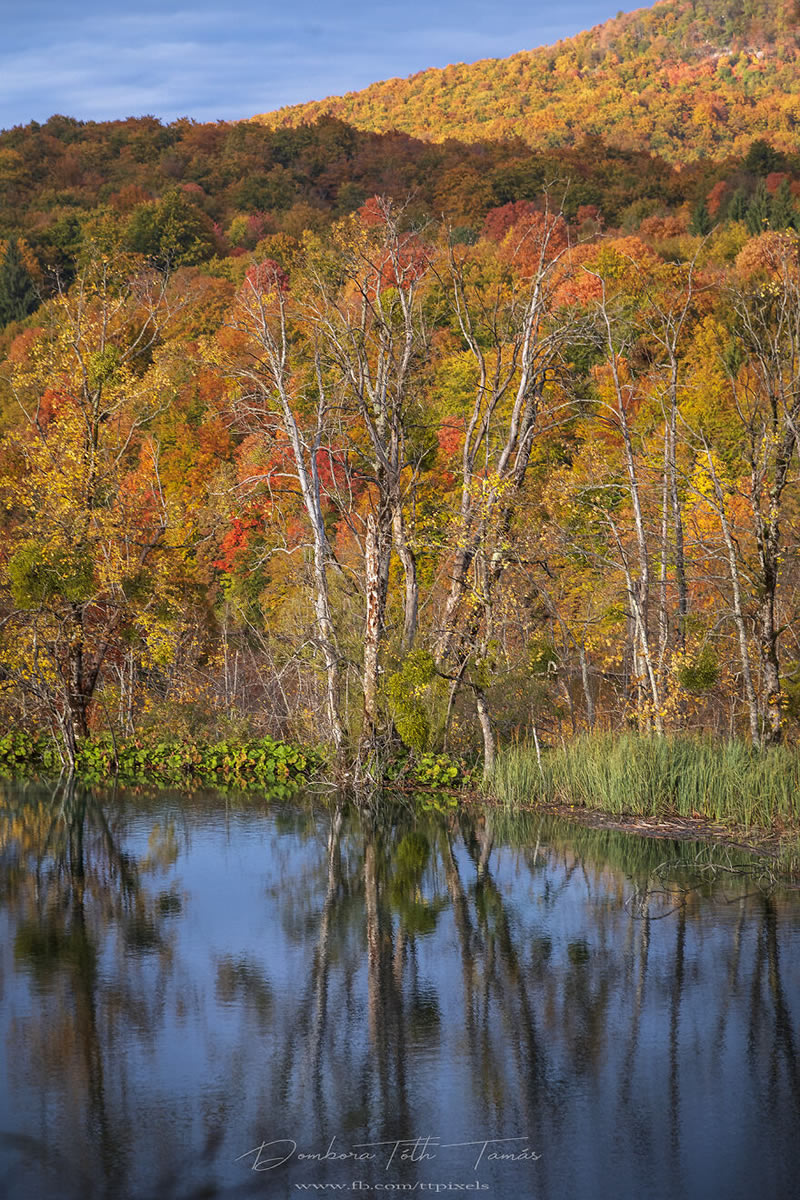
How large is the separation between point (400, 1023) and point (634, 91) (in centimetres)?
8613

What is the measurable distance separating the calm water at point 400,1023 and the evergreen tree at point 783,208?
137ft

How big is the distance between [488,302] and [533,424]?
20.7 meters

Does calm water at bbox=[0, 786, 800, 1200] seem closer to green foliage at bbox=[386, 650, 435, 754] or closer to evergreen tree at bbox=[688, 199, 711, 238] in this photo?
green foliage at bbox=[386, 650, 435, 754]

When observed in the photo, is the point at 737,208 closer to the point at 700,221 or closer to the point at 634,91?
the point at 700,221

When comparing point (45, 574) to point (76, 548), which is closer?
point (45, 574)

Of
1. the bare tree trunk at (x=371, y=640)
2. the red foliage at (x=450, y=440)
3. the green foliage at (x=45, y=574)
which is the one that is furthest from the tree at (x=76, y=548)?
the red foliage at (x=450, y=440)

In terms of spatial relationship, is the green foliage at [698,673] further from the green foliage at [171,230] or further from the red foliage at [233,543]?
the green foliage at [171,230]

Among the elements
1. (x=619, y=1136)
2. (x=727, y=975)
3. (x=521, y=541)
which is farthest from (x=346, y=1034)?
(x=521, y=541)

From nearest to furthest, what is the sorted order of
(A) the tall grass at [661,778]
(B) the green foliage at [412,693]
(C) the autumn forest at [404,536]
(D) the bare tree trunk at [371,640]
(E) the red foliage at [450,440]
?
(A) the tall grass at [661,778] → (B) the green foliage at [412,693] → (C) the autumn forest at [404,536] → (D) the bare tree trunk at [371,640] → (E) the red foliage at [450,440]

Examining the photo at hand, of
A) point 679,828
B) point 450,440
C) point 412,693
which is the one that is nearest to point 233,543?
point 450,440

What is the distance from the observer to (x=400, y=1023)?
6.91 m

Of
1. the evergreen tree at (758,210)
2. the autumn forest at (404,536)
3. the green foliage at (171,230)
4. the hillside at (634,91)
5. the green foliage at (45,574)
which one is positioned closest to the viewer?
the autumn forest at (404,536)

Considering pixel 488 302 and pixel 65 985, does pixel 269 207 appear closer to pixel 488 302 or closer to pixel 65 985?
pixel 488 302

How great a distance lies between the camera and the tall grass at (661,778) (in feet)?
37.1
